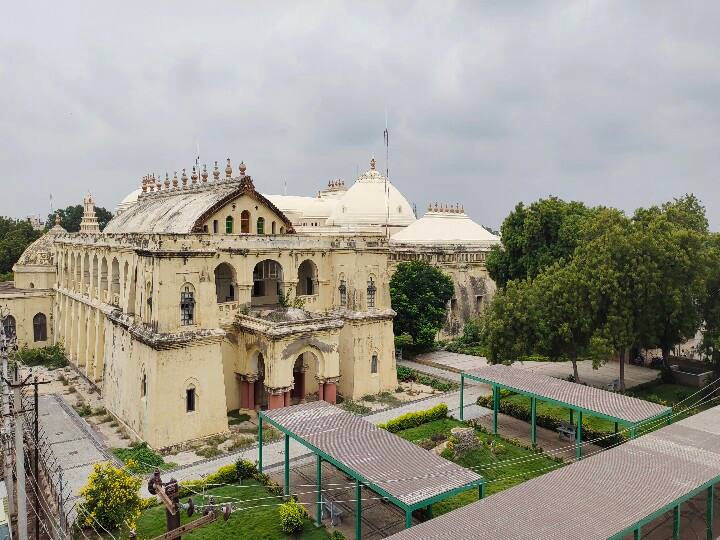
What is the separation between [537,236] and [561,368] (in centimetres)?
854

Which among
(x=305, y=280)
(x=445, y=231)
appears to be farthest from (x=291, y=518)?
(x=445, y=231)

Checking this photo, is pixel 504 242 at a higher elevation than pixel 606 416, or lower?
higher

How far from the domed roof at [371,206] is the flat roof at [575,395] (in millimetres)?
26179

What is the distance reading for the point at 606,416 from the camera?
66.3 feet

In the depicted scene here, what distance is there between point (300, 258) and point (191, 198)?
7.56 m

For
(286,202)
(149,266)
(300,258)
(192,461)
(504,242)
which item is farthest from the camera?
(286,202)

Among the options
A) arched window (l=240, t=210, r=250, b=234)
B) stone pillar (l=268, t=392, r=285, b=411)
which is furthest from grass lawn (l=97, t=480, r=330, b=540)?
arched window (l=240, t=210, r=250, b=234)

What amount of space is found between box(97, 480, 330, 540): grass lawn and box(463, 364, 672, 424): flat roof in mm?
10170

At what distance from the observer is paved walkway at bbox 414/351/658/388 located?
105 ft

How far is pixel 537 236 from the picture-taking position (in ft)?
124

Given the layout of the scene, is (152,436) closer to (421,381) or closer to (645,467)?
(421,381)

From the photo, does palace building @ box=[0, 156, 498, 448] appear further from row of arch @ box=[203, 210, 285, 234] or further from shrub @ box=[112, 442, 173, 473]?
shrub @ box=[112, 442, 173, 473]

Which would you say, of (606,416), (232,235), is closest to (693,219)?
(606,416)

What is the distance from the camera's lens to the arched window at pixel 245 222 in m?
30.1
